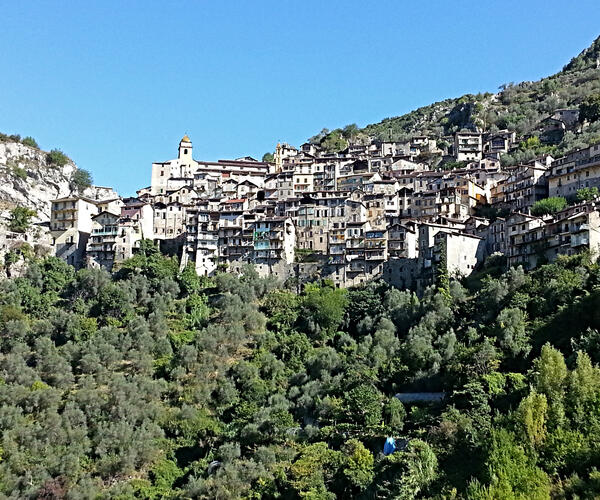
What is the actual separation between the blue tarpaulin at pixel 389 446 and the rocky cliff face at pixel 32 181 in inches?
2170

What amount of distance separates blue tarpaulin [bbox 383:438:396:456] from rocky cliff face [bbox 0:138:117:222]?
2170 inches

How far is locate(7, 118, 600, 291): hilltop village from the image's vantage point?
69.4 metres

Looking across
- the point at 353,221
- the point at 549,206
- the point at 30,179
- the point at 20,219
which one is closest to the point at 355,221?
the point at 353,221

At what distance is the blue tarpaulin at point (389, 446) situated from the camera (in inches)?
1911

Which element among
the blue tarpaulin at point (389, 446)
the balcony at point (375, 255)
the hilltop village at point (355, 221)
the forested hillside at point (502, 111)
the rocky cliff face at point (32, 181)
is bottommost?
the blue tarpaulin at point (389, 446)

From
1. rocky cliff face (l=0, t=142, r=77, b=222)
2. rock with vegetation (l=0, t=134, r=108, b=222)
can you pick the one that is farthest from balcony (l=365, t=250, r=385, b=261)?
rocky cliff face (l=0, t=142, r=77, b=222)

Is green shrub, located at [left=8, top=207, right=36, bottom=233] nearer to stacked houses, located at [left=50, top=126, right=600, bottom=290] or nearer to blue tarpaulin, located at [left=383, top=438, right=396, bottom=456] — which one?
stacked houses, located at [left=50, top=126, right=600, bottom=290]

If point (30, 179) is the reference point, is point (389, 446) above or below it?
below

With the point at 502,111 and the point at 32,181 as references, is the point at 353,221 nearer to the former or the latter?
the point at 32,181

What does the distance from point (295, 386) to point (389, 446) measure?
481 inches

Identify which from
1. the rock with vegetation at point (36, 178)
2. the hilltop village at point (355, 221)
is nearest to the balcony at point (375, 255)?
the hilltop village at point (355, 221)

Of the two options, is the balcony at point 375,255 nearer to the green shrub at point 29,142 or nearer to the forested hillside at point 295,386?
the forested hillside at point 295,386

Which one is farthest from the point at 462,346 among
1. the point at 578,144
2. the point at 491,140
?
the point at 491,140

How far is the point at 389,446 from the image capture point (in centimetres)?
4872
